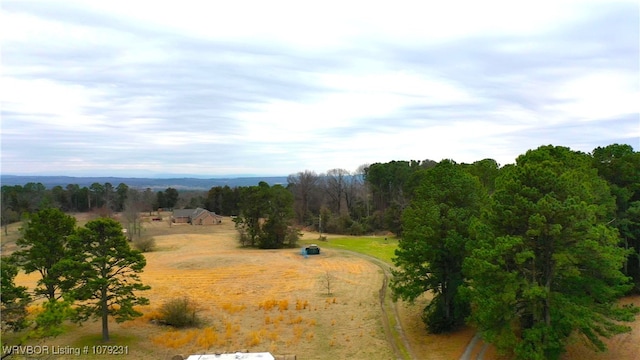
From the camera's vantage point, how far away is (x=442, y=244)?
2333 cm

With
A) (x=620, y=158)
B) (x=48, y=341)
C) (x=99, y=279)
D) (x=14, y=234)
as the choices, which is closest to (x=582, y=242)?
(x=620, y=158)

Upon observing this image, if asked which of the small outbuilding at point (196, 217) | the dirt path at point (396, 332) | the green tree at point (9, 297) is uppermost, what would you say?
the green tree at point (9, 297)

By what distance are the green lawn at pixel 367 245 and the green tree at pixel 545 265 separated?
2890cm

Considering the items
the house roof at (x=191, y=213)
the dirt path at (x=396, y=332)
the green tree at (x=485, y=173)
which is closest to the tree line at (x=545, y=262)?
the dirt path at (x=396, y=332)

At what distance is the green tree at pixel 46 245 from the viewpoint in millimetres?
22281

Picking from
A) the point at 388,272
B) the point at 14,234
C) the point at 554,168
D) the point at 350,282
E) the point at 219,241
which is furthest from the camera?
the point at 14,234

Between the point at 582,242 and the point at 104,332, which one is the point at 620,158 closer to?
the point at 582,242

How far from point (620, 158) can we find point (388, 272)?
21.1m

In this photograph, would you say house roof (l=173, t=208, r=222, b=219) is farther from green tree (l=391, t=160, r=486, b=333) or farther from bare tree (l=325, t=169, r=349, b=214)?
green tree (l=391, t=160, r=486, b=333)

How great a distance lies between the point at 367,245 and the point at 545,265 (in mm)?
41722

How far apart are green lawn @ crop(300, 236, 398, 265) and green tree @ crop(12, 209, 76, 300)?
31875mm

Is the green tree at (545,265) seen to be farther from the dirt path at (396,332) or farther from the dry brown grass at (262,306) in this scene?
the dry brown grass at (262,306)

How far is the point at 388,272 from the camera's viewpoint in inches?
1610

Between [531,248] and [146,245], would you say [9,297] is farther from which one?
[146,245]
